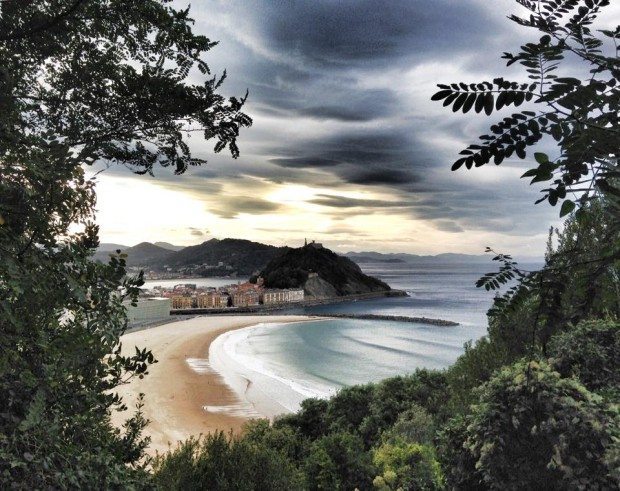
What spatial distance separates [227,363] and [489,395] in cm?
4074

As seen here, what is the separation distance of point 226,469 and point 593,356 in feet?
28.0

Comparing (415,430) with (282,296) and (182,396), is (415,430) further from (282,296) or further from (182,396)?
(282,296)

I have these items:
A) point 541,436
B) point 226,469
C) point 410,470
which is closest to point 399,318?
point 410,470

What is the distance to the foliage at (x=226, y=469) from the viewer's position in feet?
30.6

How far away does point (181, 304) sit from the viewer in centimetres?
9700

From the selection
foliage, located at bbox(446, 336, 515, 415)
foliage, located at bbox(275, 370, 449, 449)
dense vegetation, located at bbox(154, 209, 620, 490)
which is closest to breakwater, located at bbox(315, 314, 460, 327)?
foliage, located at bbox(446, 336, 515, 415)

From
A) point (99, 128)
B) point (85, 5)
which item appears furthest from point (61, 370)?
point (85, 5)

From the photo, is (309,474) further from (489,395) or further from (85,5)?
(85,5)

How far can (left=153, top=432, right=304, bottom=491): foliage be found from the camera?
9.31 metres

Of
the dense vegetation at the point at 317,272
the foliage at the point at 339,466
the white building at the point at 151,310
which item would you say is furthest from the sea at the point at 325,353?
the dense vegetation at the point at 317,272

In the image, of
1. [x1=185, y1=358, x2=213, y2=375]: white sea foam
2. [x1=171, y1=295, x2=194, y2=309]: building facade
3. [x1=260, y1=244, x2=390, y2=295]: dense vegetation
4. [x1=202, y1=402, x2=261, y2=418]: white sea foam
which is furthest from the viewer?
[x1=260, y1=244, x2=390, y2=295]: dense vegetation

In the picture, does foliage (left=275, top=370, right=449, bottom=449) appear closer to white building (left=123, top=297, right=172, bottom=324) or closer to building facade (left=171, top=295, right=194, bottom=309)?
white building (left=123, top=297, right=172, bottom=324)

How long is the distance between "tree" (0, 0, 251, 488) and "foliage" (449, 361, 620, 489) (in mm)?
5798

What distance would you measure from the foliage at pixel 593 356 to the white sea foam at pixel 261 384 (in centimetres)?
2087
